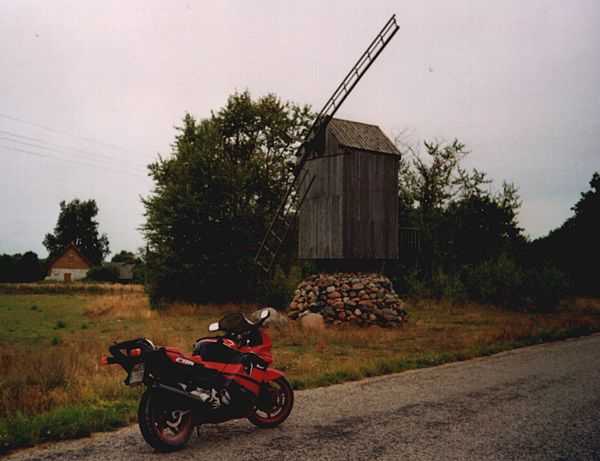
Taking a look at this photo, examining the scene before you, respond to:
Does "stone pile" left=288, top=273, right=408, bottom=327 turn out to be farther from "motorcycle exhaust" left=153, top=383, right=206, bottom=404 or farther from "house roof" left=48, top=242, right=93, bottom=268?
"house roof" left=48, top=242, right=93, bottom=268

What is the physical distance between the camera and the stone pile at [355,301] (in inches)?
876

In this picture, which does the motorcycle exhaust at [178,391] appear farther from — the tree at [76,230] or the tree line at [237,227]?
the tree at [76,230]

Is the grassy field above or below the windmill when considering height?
below

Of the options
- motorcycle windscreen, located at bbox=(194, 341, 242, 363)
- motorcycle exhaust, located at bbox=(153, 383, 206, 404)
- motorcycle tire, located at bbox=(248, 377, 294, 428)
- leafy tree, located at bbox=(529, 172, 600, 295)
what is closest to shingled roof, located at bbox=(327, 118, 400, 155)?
motorcycle tire, located at bbox=(248, 377, 294, 428)

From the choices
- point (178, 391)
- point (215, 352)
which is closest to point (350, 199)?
point (215, 352)

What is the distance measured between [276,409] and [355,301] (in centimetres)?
1512

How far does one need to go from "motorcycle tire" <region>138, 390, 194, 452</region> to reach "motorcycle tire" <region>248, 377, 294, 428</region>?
1055mm

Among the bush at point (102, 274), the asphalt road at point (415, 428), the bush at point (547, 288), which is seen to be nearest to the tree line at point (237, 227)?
the bush at point (547, 288)

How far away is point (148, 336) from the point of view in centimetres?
1702

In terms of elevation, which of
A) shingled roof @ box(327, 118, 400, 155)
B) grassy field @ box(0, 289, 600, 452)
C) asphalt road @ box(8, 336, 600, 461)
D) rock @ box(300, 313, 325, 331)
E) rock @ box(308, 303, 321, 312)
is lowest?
asphalt road @ box(8, 336, 600, 461)

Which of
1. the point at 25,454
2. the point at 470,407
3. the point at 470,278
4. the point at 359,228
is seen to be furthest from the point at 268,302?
the point at 25,454

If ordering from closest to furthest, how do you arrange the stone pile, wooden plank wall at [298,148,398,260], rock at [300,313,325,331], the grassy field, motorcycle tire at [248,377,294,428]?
1. motorcycle tire at [248,377,294,428]
2. the grassy field
3. rock at [300,313,325,331]
4. wooden plank wall at [298,148,398,260]
5. the stone pile

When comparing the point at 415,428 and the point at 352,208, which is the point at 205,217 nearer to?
the point at 352,208

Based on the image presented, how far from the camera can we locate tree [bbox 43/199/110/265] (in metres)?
96.1
